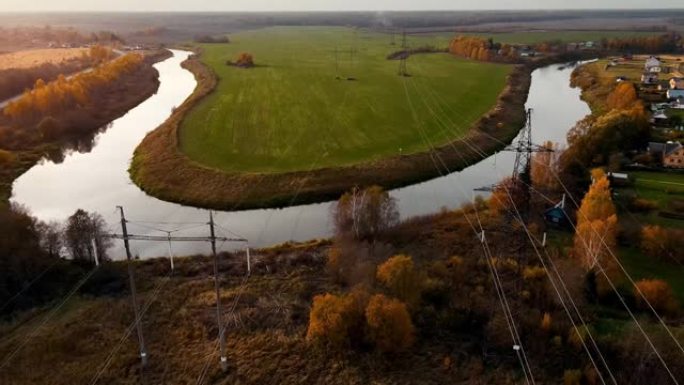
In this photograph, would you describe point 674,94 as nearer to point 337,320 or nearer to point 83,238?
point 337,320

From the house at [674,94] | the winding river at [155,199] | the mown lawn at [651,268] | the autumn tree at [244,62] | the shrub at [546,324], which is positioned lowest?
the winding river at [155,199]

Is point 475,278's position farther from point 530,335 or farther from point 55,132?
point 55,132

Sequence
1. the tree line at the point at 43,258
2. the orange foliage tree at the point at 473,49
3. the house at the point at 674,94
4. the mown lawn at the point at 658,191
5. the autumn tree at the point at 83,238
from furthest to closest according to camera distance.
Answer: the orange foliage tree at the point at 473,49, the house at the point at 674,94, the mown lawn at the point at 658,191, the autumn tree at the point at 83,238, the tree line at the point at 43,258

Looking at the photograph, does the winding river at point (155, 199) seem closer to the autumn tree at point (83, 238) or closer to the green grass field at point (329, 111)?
the autumn tree at point (83, 238)

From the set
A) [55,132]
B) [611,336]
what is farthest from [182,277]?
[55,132]

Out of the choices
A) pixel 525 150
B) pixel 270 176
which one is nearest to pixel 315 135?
pixel 270 176

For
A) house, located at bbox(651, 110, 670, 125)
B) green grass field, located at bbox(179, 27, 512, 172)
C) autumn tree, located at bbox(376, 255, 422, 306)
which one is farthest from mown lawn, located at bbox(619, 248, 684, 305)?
house, located at bbox(651, 110, 670, 125)

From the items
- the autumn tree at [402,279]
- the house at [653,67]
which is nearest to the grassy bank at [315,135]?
the autumn tree at [402,279]
